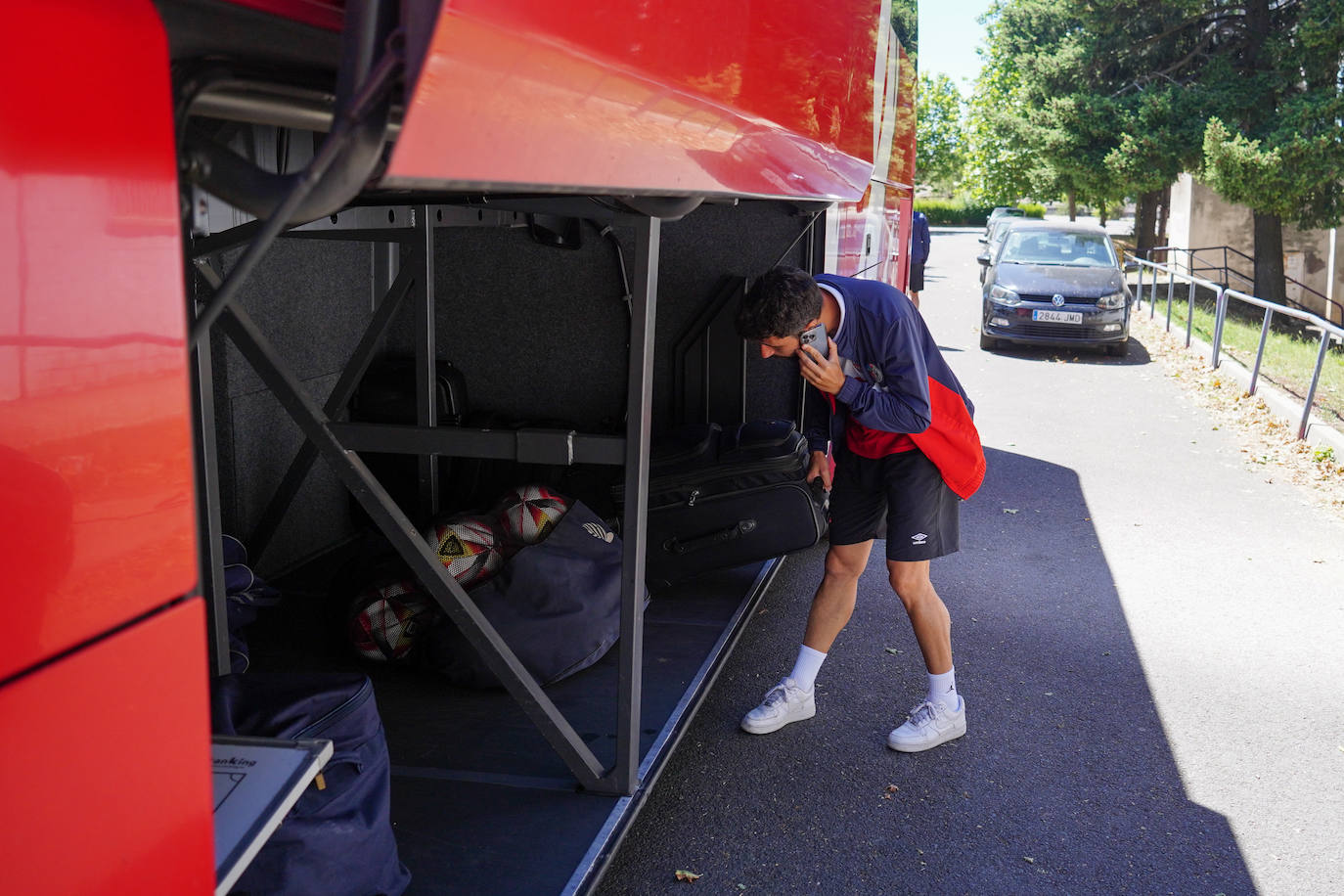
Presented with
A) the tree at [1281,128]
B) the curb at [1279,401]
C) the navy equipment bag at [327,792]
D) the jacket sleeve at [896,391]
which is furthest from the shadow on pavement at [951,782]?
the tree at [1281,128]

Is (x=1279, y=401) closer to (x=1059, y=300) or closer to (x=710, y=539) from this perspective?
(x=1059, y=300)

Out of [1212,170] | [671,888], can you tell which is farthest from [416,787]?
[1212,170]

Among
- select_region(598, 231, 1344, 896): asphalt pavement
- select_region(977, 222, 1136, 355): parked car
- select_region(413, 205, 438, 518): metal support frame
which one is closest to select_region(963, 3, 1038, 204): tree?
select_region(977, 222, 1136, 355): parked car

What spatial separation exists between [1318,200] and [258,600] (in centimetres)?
1850

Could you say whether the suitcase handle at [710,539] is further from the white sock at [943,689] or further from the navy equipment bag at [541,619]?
the white sock at [943,689]

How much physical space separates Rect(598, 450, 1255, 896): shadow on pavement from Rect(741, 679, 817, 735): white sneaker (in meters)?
0.05

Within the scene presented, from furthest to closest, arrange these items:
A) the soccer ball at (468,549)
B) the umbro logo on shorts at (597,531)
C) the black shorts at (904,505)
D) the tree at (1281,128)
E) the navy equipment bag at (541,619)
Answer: the tree at (1281,128), the umbro logo on shorts at (597,531), the soccer ball at (468,549), the navy equipment bag at (541,619), the black shorts at (904,505)

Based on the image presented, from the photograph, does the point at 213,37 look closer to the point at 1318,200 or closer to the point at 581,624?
the point at 581,624

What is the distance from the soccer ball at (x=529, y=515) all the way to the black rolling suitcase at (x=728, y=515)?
→ 505mm

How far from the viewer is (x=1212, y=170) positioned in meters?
18.3

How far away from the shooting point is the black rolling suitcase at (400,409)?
535cm

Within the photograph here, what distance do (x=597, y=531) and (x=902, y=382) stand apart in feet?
4.58

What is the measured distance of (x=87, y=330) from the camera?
1.01m

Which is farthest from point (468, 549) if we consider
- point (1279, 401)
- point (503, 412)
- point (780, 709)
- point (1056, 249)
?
point (1056, 249)
